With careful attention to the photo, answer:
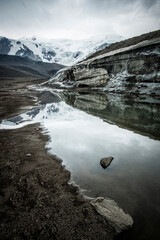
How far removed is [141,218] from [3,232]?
228 centimetres

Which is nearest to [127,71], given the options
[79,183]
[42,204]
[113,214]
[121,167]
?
[121,167]

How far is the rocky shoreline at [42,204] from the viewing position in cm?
206

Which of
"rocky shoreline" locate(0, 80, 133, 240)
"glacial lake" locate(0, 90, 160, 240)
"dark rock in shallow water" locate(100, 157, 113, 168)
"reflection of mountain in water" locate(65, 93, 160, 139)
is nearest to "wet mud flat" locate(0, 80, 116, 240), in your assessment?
"rocky shoreline" locate(0, 80, 133, 240)

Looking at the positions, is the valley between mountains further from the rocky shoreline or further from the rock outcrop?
the rock outcrop

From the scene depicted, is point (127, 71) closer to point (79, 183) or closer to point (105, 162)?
point (105, 162)

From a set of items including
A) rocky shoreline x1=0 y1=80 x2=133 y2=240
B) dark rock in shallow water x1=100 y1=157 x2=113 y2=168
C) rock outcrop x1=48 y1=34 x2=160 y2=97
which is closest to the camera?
rocky shoreline x1=0 y1=80 x2=133 y2=240

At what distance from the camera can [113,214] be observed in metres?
2.29

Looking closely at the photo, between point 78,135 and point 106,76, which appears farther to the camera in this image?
point 106,76

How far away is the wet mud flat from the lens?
2066 mm

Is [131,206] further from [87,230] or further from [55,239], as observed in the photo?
[55,239]

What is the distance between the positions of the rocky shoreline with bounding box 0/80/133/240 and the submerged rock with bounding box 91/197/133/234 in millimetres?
71

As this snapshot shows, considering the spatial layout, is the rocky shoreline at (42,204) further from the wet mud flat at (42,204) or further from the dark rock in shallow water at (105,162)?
the dark rock in shallow water at (105,162)

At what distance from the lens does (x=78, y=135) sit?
6086mm

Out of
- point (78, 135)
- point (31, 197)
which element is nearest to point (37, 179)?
point (31, 197)
